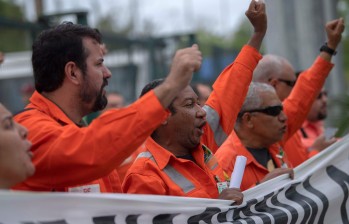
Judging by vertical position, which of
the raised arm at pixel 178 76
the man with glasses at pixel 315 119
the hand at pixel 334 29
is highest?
the raised arm at pixel 178 76

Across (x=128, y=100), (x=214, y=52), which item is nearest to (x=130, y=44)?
(x=128, y=100)

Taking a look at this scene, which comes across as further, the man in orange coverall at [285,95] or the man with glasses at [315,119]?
the man with glasses at [315,119]

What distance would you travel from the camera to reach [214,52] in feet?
57.2

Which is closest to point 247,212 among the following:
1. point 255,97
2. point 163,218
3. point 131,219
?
point 163,218

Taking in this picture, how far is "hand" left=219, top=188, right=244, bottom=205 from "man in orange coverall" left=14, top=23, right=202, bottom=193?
0.59 m

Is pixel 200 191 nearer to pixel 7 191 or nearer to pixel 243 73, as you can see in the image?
pixel 243 73

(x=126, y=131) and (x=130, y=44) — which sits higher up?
(x=126, y=131)

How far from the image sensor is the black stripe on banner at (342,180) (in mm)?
4762

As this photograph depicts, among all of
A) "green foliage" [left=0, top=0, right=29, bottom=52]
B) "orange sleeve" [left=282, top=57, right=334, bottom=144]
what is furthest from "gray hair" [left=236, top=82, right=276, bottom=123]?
"green foliage" [left=0, top=0, right=29, bottom=52]

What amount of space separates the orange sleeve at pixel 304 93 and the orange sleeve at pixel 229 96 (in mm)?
1194

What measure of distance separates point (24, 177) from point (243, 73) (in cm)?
184

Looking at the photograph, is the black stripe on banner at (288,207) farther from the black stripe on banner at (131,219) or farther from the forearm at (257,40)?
the black stripe on banner at (131,219)

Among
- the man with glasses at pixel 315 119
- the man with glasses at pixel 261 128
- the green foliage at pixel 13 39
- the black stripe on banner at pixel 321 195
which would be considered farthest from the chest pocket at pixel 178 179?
the green foliage at pixel 13 39

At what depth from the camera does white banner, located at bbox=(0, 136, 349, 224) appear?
3.01 m
